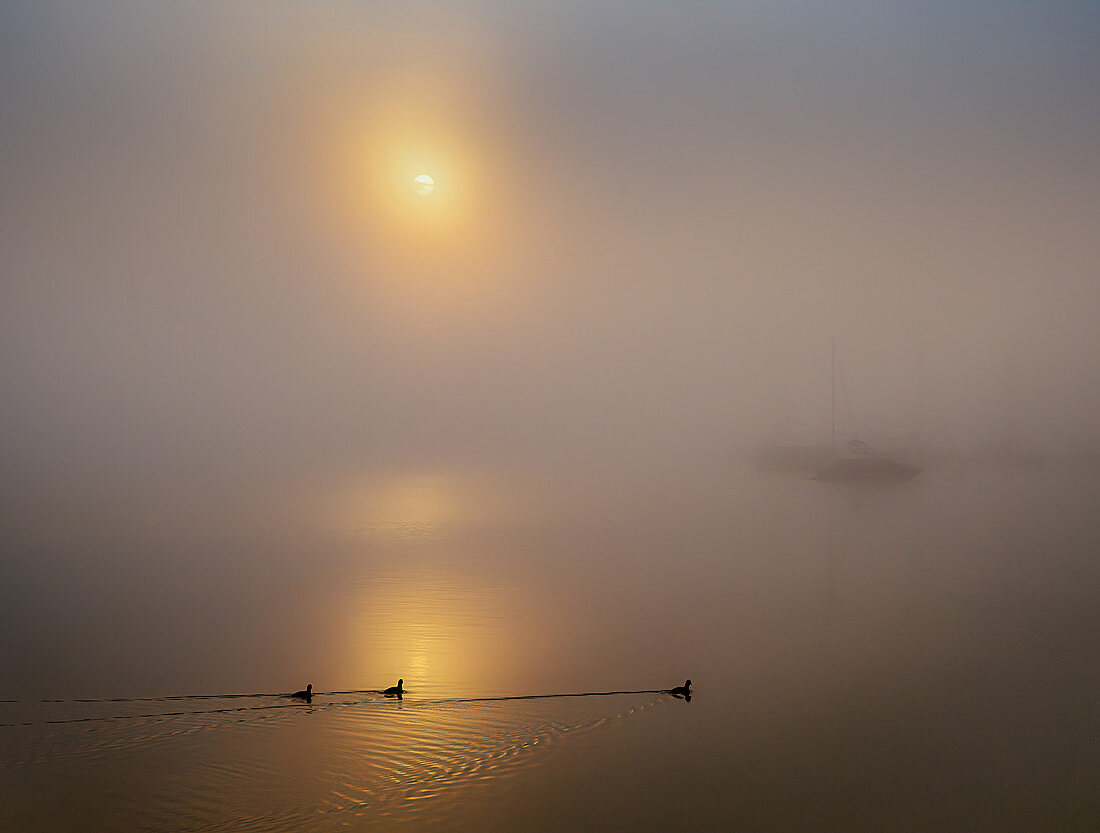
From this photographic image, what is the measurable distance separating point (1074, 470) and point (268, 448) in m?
6.72

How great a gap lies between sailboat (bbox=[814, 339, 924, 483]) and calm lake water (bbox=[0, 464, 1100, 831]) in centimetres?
168

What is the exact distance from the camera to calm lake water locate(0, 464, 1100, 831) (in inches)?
83.3

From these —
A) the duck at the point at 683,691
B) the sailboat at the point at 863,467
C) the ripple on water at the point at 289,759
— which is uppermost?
the sailboat at the point at 863,467

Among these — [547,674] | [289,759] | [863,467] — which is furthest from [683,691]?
[863,467]

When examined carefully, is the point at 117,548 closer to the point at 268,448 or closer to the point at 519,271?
the point at 268,448

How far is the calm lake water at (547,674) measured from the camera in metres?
2.12

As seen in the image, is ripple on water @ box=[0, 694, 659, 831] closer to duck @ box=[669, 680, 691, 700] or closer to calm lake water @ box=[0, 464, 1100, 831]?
calm lake water @ box=[0, 464, 1100, 831]

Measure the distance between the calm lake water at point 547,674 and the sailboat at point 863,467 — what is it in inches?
66.3

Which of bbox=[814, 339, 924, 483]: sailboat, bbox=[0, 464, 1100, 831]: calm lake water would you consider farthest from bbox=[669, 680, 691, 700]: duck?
bbox=[814, 339, 924, 483]: sailboat

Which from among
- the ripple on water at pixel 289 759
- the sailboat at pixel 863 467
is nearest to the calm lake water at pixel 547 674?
the ripple on water at pixel 289 759

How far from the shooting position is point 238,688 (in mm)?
2717

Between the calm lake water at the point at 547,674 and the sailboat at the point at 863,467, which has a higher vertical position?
the sailboat at the point at 863,467

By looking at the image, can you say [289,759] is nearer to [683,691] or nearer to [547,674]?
[547,674]

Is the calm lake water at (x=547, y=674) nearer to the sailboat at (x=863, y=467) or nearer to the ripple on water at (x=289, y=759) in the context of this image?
the ripple on water at (x=289, y=759)
